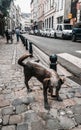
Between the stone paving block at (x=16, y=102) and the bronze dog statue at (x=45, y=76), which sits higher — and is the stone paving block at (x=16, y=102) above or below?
below

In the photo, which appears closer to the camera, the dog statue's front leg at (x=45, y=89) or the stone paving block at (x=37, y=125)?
the stone paving block at (x=37, y=125)

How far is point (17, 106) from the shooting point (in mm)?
4410

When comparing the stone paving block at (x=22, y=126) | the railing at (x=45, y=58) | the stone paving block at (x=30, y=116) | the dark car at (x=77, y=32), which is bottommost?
the stone paving block at (x=22, y=126)

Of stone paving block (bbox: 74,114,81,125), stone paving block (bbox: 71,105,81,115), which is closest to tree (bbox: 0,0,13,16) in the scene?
stone paving block (bbox: 71,105,81,115)

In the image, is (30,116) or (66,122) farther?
(30,116)

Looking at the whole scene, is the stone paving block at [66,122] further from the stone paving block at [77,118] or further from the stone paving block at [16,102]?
the stone paving block at [16,102]

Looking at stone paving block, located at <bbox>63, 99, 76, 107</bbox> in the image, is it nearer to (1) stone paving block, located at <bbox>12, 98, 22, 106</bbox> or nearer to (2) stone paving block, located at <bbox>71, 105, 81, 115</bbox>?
(2) stone paving block, located at <bbox>71, 105, 81, 115</bbox>

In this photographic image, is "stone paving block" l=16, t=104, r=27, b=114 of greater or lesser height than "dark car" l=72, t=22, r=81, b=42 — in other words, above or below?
below

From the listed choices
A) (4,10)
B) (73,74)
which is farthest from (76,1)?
(73,74)

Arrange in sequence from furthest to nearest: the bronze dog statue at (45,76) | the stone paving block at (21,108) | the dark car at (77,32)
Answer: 1. the dark car at (77,32)
2. the stone paving block at (21,108)
3. the bronze dog statue at (45,76)

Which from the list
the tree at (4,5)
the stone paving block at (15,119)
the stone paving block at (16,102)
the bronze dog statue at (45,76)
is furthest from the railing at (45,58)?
the tree at (4,5)

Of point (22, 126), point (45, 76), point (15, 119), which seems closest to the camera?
point (22, 126)

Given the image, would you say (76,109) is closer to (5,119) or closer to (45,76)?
(45,76)

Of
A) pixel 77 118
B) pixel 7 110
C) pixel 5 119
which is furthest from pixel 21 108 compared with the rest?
pixel 77 118
